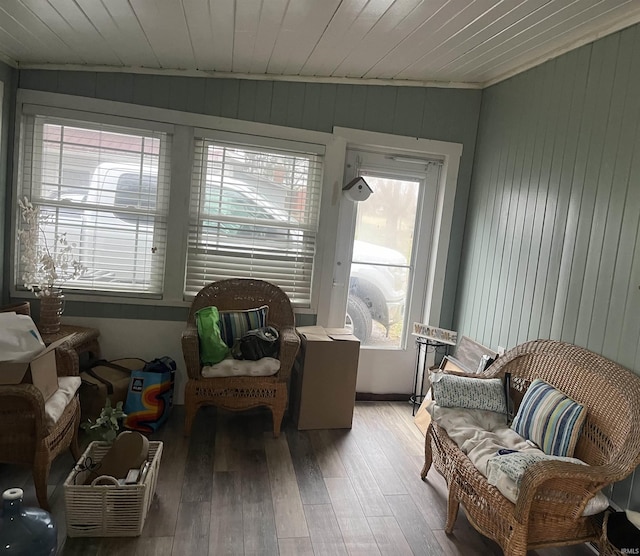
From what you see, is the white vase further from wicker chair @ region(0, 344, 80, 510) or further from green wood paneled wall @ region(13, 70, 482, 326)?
wicker chair @ region(0, 344, 80, 510)

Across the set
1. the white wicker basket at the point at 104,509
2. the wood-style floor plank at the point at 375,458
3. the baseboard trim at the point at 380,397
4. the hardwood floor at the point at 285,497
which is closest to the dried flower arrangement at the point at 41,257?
the hardwood floor at the point at 285,497

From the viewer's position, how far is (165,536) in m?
2.03

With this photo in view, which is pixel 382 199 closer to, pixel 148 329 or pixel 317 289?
pixel 317 289

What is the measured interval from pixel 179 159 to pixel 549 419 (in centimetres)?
274

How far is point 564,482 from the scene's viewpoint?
1.82m

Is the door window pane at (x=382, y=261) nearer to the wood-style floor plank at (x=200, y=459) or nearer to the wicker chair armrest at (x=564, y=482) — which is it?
the wood-style floor plank at (x=200, y=459)

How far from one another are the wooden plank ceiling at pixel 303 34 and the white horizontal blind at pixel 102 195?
0.45m

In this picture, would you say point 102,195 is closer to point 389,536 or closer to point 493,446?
point 389,536

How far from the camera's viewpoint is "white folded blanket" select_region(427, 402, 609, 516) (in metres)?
1.88

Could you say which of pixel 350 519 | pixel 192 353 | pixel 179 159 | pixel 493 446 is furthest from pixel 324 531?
pixel 179 159

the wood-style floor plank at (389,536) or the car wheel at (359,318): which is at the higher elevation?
the car wheel at (359,318)

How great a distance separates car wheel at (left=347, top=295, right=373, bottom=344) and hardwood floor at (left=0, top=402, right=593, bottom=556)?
87 cm

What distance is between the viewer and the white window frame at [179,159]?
121 inches

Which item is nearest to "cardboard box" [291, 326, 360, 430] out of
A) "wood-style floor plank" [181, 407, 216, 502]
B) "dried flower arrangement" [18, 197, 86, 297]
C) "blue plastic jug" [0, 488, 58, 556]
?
"wood-style floor plank" [181, 407, 216, 502]
